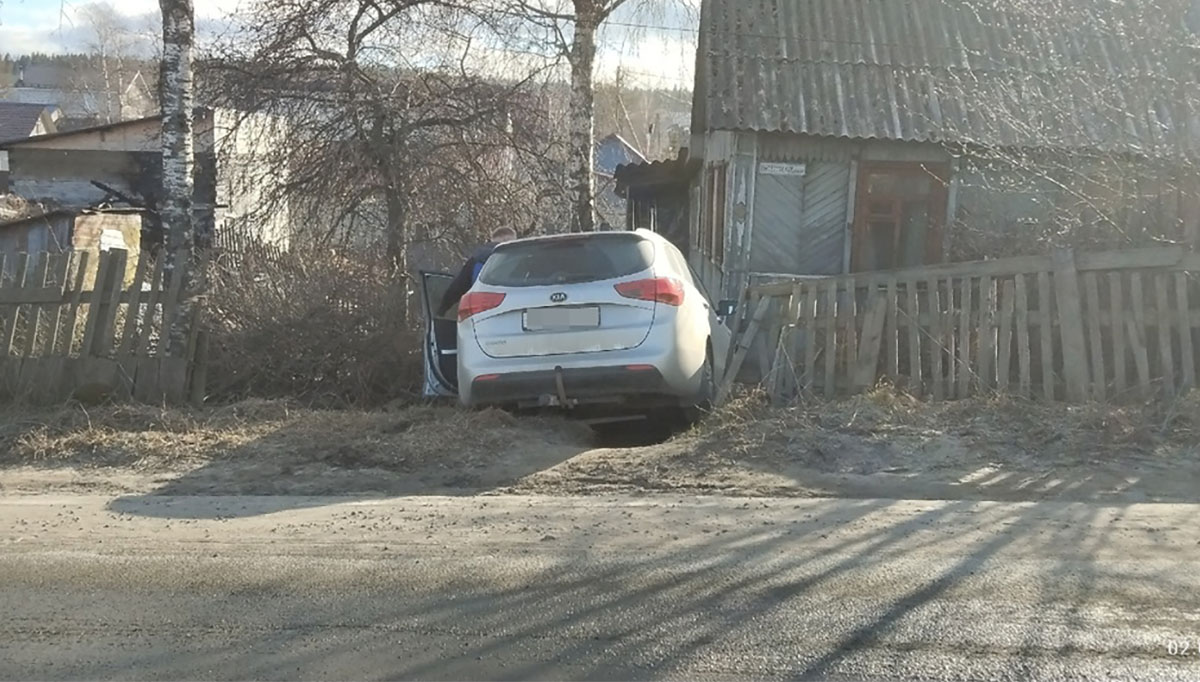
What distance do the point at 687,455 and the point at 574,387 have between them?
3.26 ft

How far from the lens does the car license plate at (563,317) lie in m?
7.25

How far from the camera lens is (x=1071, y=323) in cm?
777

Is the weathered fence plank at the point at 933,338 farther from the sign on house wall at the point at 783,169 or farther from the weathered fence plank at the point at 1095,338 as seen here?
the sign on house wall at the point at 783,169

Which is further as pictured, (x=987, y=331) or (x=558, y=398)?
(x=987, y=331)

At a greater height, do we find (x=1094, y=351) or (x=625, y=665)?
(x=1094, y=351)

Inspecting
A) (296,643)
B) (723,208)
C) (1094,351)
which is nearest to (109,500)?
(296,643)

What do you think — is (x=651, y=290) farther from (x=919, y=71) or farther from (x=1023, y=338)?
(x=919, y=71)

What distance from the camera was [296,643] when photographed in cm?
386

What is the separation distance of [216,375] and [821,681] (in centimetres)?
767

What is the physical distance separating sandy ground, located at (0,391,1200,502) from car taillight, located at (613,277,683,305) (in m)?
0.99

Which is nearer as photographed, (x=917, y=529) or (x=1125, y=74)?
(x=917, y=529)

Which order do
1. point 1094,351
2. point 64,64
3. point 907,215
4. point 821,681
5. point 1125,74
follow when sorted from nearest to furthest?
point 821,681
point 1094,351
point 1125,74
point 907,215
point 64,64

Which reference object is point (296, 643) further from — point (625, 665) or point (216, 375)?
point (216, 375)

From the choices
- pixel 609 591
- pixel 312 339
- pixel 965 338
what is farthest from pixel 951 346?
pixel 312 339
